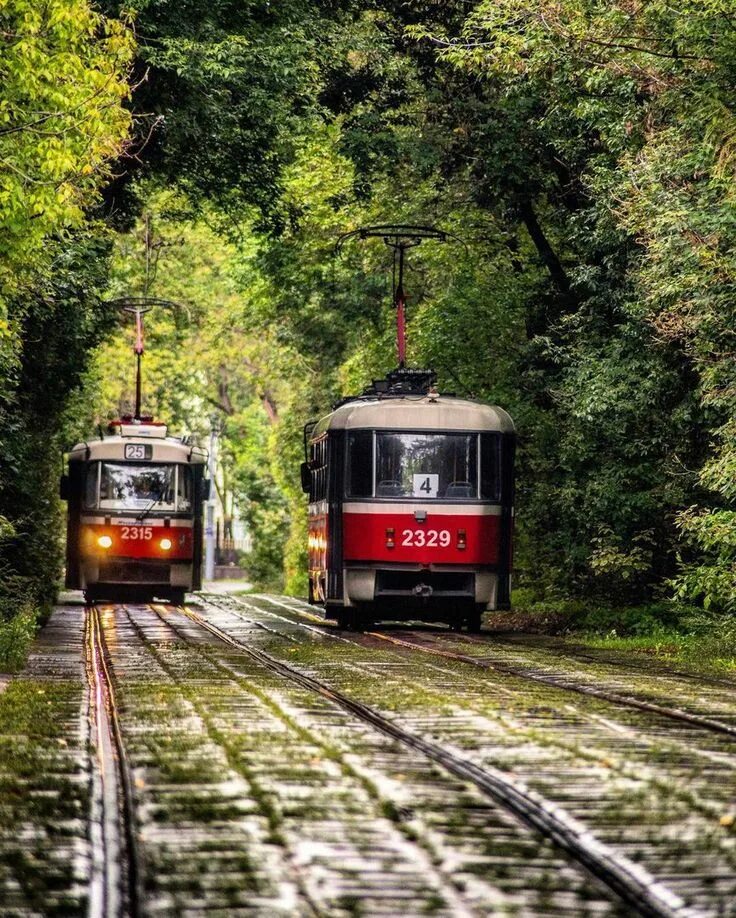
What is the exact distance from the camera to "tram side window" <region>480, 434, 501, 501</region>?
87.5ft

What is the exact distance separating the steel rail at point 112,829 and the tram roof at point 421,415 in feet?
42.3

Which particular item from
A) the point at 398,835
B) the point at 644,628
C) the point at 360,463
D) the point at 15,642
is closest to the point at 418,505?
the point at 360,463

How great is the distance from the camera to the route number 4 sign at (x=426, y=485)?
26469 millimetres

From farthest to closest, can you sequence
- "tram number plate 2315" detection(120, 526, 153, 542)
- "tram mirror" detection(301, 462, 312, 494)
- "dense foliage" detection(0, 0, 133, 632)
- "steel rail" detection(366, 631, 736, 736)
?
"tram number plate 2315" detection(120, 526, 153, 542), "tram mirror" detection(301, 462, 312, 494), "dense foliage" detection(0, 0, 133, 632), "steel rail" detection(366, 631, 736, 736)

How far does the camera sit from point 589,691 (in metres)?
15.5

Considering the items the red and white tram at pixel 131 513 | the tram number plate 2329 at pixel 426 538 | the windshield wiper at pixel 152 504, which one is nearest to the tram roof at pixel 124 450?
the red and white tram at pixel 131 513

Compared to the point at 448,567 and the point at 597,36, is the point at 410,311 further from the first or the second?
the point at 597,36

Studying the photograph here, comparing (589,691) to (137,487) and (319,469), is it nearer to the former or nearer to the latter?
(319,469)

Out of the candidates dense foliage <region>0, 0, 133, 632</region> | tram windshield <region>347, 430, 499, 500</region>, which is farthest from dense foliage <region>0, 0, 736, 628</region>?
tram windshield <region>347, 430, 499, 500</region>

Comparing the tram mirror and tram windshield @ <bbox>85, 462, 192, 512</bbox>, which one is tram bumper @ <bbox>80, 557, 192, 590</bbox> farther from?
the tram mirror

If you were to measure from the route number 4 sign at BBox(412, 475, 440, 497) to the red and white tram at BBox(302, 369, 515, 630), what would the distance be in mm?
14

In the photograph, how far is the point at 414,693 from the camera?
14.9 meters

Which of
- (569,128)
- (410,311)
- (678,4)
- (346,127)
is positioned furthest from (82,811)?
(410,311)

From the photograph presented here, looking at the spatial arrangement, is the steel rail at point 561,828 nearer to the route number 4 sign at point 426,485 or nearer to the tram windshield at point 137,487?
the route number 4 sign at point 426,485
